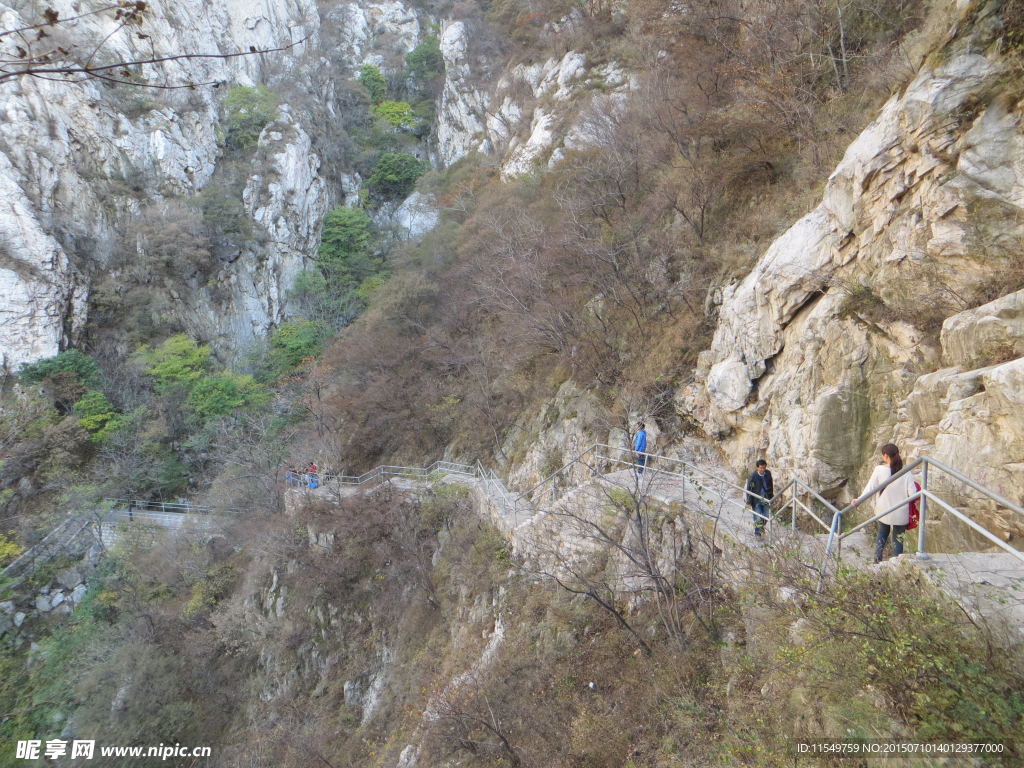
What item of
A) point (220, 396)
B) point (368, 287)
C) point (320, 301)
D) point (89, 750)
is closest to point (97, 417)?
point (220, 396)

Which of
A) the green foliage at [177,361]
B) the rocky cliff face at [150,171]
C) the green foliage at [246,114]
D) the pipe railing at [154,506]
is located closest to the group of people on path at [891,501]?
the pipe railing at [154,506]

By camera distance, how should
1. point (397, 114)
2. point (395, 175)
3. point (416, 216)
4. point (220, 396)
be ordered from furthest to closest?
point (397, 114), point (395, 175), point (416, 216), point (220, 396)

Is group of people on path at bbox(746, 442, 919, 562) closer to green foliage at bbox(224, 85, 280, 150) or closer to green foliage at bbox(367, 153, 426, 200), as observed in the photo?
green foliage at bbox(367, 153, 426, 200)

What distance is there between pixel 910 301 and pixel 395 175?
119 ft

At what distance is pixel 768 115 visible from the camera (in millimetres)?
11016

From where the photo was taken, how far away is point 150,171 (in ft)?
97.1

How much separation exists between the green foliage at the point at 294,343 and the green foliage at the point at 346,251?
151 inches

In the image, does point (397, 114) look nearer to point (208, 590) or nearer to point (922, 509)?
point (208, 590)

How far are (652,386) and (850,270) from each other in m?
4.68

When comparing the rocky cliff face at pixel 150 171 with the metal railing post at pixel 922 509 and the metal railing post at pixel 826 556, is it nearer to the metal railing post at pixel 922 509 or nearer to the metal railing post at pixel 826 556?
the metal railing post at pixel 826 556

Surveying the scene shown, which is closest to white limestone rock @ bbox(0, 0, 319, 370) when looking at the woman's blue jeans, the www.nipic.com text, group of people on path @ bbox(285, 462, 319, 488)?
group of people on path @ bbox(285, 462, 319, 488)

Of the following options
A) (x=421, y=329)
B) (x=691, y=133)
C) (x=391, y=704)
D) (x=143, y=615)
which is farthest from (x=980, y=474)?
(x=143, y=615)

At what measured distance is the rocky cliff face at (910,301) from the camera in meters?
5.21

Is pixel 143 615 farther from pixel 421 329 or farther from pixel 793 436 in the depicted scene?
pixel 793 436
